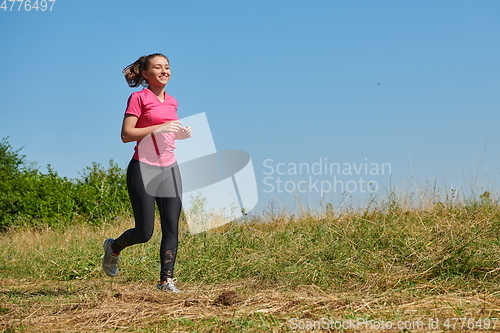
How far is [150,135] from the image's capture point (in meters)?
4.36

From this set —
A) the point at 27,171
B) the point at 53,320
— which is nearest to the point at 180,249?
the point at 53,320

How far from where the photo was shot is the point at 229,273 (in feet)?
18.3

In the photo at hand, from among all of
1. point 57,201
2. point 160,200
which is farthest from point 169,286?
point 57,201

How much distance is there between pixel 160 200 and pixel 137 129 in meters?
0.61

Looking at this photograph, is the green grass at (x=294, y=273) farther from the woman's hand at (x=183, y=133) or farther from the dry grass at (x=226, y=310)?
Result: the woman's hand at (x=183, y=133)

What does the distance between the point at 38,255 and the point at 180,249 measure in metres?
2.72

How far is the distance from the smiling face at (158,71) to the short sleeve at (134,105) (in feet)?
0.69

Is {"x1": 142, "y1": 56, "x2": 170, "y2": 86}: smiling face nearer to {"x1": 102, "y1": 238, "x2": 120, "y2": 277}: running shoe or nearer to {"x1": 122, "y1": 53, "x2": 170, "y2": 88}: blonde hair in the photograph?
{"x1": 122, "y1": 53, "x2": 170, "y2": 88}: blonde hair

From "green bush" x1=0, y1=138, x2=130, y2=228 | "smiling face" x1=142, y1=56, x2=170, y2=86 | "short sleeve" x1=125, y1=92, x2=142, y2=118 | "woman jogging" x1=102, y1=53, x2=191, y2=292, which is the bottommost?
"green bush" x1=0, y1=138, x2=130, y2=228

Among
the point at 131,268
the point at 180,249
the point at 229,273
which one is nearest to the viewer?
the point at 229,273

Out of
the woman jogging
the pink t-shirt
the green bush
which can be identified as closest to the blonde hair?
the woman jogging

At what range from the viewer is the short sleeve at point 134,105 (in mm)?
4383

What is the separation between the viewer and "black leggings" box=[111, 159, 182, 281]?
4414mm

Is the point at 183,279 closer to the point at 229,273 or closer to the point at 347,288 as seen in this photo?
the point at 229,273
